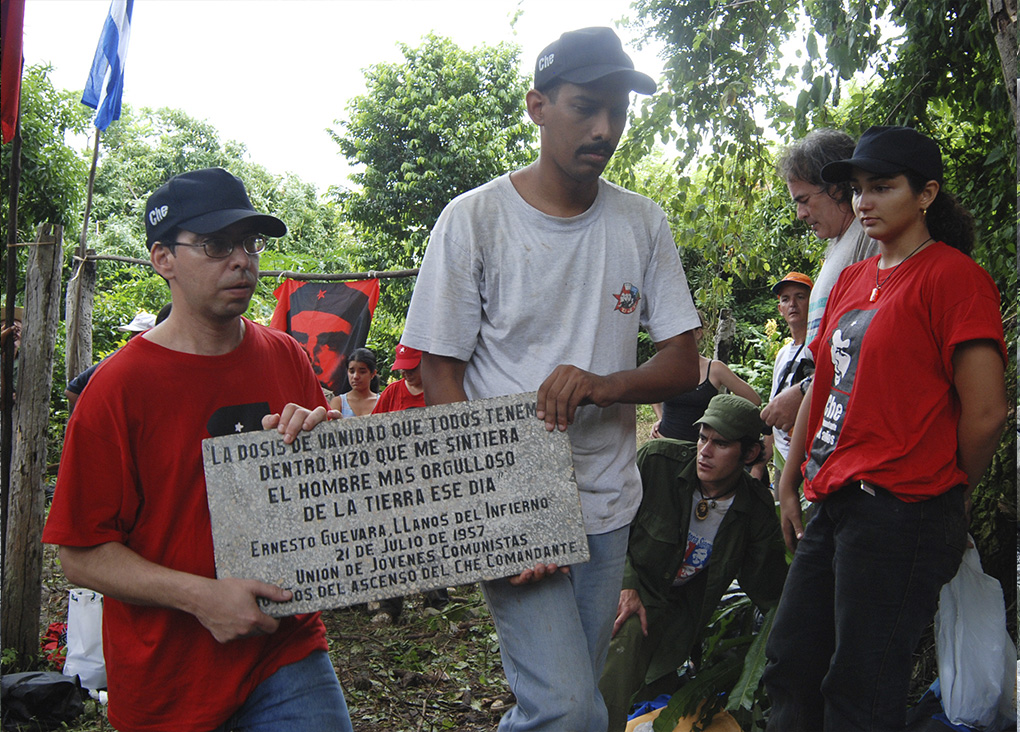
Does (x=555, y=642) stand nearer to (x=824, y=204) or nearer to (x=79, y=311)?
(x=824, y=204)

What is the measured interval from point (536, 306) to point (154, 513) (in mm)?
986

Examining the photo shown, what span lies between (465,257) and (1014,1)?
7.14ft

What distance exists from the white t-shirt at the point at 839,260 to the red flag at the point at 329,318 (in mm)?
4289

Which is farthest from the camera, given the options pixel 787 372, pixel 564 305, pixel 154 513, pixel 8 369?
pixel 8 369

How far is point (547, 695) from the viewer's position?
74.1 inches

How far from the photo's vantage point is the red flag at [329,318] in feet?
22.0

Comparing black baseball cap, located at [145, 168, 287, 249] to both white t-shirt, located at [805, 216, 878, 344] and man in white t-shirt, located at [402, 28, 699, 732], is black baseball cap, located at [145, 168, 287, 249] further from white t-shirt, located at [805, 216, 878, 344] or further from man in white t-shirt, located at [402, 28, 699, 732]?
white t-shirt, located at [805, 216, 878, 344]

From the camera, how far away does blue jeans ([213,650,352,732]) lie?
1925 mm

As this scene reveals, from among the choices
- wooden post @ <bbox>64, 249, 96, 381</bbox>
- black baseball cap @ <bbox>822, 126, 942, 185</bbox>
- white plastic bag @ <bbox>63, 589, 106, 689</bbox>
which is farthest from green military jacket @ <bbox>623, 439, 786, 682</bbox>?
wooden post @ <bbox>64, 249, 96, 381</bbox>

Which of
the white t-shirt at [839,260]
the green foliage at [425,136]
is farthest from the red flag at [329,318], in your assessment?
the green foliage at [425,136]

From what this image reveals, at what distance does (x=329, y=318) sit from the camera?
6.80m

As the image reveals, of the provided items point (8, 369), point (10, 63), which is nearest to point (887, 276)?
point (10, 63)

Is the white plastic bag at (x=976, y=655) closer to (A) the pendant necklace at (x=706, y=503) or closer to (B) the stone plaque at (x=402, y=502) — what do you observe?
(A) the pendant necklace at (x=706, y=503)

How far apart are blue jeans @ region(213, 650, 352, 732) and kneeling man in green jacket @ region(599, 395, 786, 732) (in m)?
1.62
